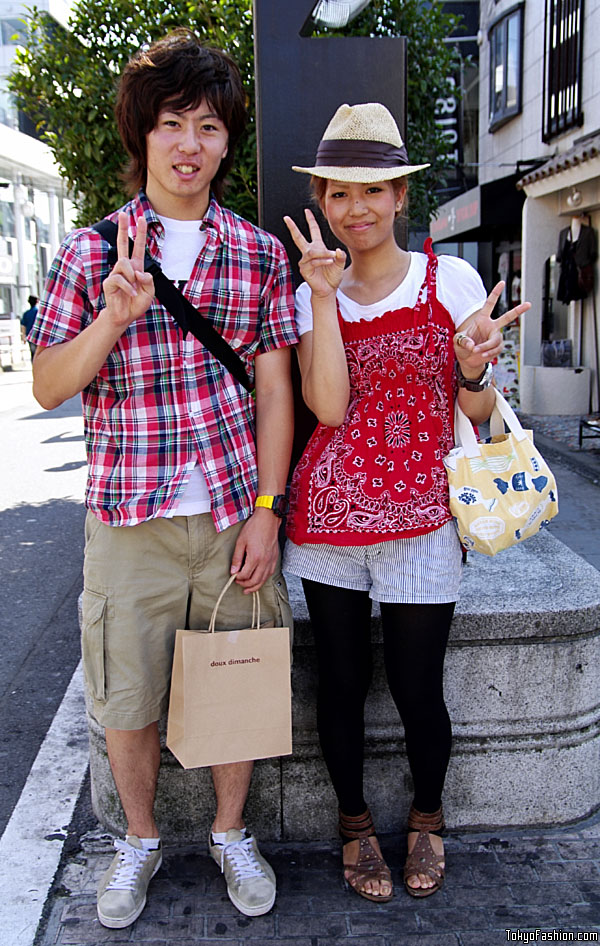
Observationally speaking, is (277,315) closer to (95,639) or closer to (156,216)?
(156,216)

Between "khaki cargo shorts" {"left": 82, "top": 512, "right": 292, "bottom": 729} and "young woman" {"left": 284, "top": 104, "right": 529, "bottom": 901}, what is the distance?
0.77 feet

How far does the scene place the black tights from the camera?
2299mm

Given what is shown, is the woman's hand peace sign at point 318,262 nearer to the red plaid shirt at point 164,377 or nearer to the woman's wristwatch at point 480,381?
the red plaid shirt at point 164,377

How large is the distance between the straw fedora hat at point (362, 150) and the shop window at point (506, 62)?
1342 centimetres

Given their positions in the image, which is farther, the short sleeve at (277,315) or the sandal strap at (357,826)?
the sandal strap at (357,826)

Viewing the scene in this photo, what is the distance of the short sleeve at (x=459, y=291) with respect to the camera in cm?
224

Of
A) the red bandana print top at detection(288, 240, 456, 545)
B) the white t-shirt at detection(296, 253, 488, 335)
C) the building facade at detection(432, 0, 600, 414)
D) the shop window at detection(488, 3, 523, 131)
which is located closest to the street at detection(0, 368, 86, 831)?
the red bandana print top at detection(288, 240, 456, 545)

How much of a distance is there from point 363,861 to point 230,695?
0.66m

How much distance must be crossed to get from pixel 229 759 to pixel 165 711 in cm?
27

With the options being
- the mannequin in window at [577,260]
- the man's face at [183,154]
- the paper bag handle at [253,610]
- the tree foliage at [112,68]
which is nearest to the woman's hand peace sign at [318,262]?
the man's face at [183,154]

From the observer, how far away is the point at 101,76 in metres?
4.64

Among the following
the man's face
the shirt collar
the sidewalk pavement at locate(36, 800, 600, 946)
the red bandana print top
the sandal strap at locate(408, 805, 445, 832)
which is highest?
the man's face

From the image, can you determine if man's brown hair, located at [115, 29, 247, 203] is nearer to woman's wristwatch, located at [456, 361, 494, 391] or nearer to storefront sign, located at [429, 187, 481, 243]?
woman's wristwatch, located at [456, 361, 494, 391]

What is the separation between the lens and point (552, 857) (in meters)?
2.59
